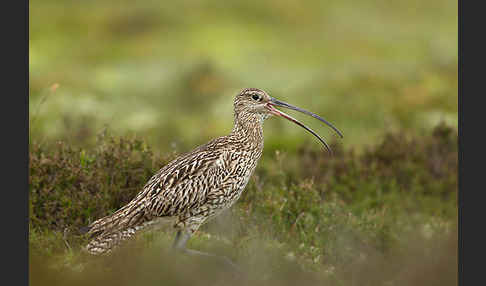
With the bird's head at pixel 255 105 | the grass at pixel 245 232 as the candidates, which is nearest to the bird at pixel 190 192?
the bird's head at pixel 255 105

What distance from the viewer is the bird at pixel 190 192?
693 centimetres

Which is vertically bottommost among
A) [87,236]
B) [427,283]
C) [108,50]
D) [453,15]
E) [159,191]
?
[427,283]

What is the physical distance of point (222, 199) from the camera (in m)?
7.13

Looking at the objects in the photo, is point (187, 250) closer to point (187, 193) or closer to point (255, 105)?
point (187, 193)

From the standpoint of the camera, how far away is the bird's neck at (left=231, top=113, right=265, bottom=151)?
748 cm

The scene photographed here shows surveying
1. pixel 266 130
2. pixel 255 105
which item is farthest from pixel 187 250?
pixel 266 130

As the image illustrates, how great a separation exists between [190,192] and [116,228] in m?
0.86

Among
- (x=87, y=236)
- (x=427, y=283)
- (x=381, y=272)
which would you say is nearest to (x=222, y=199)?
(x=87, y=236)

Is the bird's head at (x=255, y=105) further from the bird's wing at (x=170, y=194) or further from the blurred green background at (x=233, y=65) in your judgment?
the blurred green background at (x=233, y=65)

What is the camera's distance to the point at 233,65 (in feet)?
62.7

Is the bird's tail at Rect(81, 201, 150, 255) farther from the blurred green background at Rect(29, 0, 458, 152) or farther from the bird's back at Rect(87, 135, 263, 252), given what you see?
the blurred green background at Rect(29, 0, 458, 152)

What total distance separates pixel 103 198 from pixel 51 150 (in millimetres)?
1474

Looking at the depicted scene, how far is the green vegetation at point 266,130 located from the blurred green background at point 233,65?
0.06 meters

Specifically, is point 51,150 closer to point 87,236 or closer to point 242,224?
point 87,236
